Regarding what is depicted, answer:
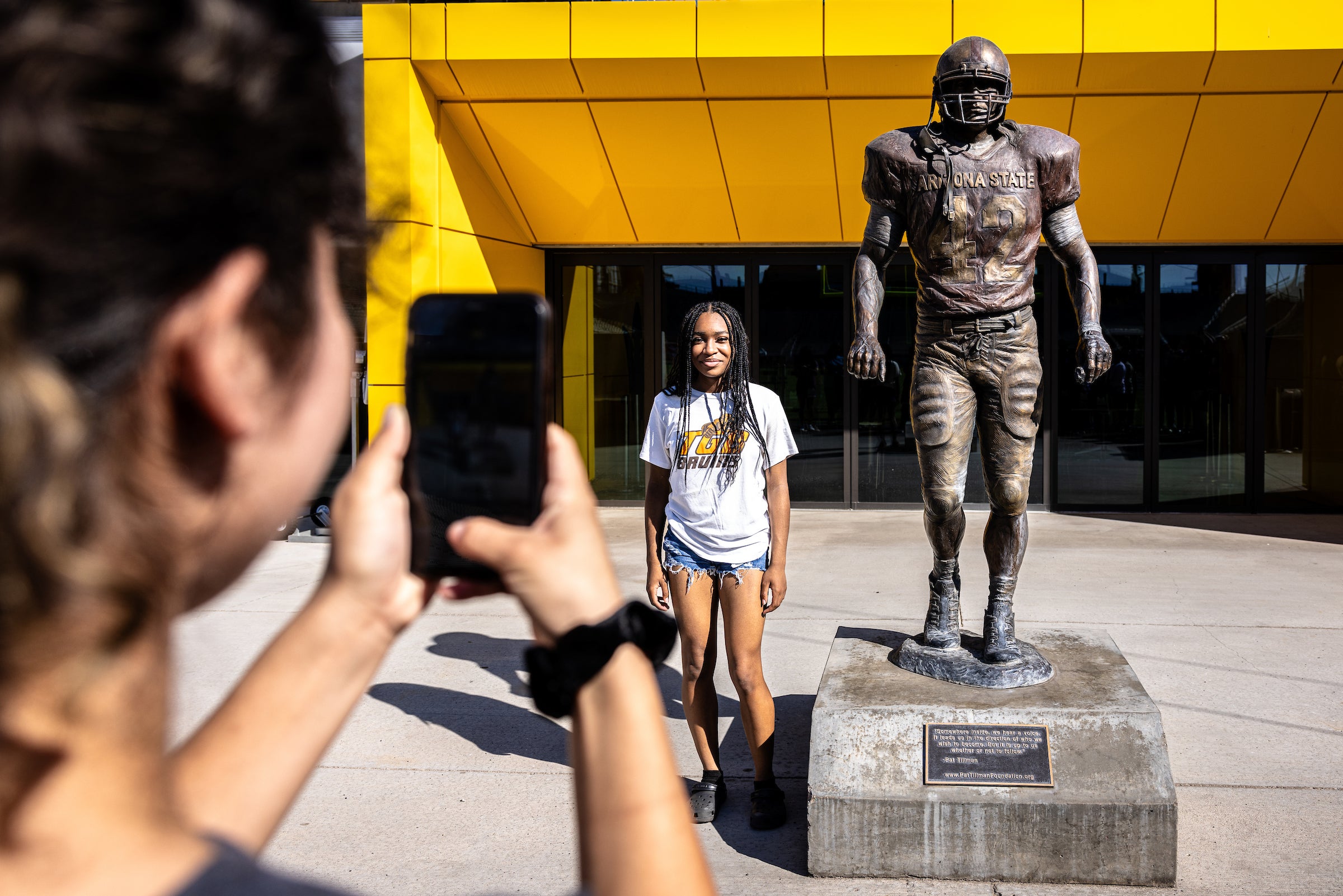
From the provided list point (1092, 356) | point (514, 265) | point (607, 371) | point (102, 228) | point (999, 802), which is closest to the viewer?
point (102, 228)

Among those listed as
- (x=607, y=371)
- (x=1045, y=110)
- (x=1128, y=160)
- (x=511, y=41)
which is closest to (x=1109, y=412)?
(x=1128, y=160)

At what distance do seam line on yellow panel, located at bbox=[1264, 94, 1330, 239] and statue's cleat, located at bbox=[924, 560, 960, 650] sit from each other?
7.66m

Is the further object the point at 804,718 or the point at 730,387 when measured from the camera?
the point at 804,718

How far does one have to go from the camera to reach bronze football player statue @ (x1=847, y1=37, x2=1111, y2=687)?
14.1ft

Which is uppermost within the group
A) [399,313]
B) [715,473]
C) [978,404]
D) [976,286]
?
[399,313]

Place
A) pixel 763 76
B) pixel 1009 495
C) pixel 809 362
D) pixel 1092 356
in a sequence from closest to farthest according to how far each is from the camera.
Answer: pixel 1092 356
pixel 1009 495
pixel 763 76
pixel 809 362

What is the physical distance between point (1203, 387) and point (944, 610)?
8957 mm

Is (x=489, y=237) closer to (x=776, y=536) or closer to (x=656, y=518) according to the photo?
(x=656, y=518)

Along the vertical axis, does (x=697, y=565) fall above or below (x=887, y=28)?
below

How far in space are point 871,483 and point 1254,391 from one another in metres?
4.32

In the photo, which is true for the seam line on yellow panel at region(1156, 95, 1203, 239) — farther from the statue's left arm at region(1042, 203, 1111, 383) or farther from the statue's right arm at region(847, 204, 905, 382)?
the statue's right arm at region(847, 204, 905, 382)

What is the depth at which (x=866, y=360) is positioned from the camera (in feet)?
14.3

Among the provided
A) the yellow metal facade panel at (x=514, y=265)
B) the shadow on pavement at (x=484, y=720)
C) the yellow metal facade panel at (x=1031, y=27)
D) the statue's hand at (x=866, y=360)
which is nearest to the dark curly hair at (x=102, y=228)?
the statue's hand at (x=866, y=360)

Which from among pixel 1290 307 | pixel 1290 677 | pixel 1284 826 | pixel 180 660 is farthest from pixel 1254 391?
pixel 180 660
